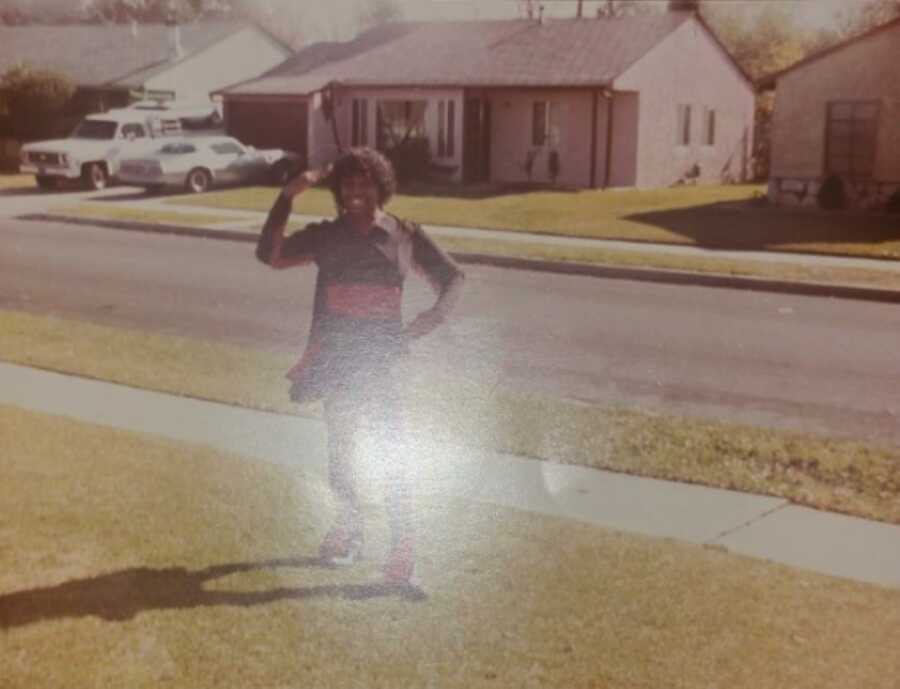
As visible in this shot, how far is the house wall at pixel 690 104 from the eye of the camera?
32719 millimetres

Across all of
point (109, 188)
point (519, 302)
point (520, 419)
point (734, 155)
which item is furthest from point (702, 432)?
point (734, 155)

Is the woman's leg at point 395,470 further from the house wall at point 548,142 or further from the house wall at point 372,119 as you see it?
the house wall at point 548,142

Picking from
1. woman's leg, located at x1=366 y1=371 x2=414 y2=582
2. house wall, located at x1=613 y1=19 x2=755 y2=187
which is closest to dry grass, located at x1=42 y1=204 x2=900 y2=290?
woman's leg, located at x1=366 y1=371 x2=414 y2=582

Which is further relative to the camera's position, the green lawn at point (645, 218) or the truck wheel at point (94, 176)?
the truck wheel at point (94, 176)

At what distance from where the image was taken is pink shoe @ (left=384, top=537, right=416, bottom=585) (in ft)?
17.3

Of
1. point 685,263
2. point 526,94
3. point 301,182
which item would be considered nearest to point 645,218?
point 685,263

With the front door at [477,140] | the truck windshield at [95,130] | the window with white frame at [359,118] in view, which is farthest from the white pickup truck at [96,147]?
the front door at [477,140]

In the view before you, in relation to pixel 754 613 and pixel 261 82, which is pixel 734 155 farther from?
pixel 754 613

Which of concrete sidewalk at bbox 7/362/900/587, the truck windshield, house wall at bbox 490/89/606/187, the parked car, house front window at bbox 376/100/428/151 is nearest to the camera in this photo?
concrete sidewalk at bbox 7/362/900/587

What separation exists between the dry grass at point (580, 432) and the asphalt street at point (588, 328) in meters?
0.74

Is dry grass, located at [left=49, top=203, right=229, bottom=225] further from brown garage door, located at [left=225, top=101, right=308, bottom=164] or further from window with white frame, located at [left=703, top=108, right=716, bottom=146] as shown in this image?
window with white frame, located at [left=703, top=108, right=716, bottom=146]

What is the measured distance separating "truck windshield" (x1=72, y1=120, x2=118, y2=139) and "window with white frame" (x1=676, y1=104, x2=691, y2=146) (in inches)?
600

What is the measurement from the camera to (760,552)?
616 centimetres

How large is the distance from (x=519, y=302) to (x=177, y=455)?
767 centimetres
